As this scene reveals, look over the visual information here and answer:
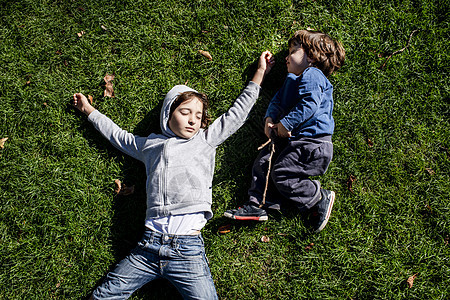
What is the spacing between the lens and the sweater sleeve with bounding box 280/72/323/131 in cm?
357

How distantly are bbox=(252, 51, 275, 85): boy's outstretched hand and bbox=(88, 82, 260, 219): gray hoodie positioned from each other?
11 centimetres

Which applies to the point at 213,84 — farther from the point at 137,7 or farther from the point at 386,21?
the point at 386,21

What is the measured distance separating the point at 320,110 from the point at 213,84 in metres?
1.52

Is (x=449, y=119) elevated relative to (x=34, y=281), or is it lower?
elevated

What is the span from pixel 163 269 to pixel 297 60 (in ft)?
9.83

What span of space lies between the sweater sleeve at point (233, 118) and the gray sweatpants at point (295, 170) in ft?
1.78

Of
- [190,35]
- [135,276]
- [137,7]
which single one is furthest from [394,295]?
[137,7]

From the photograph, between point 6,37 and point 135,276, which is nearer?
point 135,276

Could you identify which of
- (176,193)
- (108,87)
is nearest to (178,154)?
(176,193)

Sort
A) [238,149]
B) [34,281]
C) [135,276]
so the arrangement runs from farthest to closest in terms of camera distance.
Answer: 1. [238,149]
2. [34,281]
3. [135,276]

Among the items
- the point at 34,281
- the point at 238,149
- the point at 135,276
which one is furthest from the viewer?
the point at 238,149

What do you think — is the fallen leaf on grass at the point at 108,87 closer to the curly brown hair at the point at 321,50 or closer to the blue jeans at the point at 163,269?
the blue jeans at the point at 163,269

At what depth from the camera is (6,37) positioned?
4.35 m

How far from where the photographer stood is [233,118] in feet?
13.2
